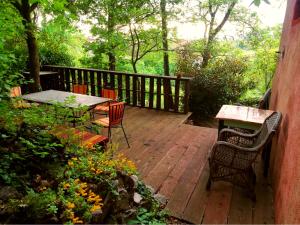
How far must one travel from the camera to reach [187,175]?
3.07 m

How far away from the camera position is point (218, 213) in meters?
2.40

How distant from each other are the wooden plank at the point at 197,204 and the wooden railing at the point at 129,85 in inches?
112

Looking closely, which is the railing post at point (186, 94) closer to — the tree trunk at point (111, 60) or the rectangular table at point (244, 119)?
the rectangular table at point (244, 119)

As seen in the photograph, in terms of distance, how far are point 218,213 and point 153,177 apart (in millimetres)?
891

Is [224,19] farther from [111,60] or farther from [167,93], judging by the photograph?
[111,60]

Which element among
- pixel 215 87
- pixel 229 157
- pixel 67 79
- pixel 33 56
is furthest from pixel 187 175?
pixel 67 79

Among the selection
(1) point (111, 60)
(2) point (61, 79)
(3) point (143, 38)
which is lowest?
(2) point (61, 79)

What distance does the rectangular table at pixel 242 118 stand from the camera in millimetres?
3094

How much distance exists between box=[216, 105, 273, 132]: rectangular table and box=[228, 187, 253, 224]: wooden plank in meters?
0.82

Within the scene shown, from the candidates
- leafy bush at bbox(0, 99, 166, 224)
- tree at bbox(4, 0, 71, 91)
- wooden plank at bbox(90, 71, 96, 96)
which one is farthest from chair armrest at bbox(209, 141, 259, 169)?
wooden plank at bbox(90, 71, 96, 96)

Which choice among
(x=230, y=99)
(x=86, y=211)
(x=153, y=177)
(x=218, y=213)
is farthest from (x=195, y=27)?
(x=86, y=211)

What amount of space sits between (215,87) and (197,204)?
4.22 m

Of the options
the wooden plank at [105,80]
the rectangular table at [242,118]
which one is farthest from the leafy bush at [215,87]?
the rectangular table at [242,118]

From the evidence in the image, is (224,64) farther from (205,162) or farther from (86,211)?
(86,211)
